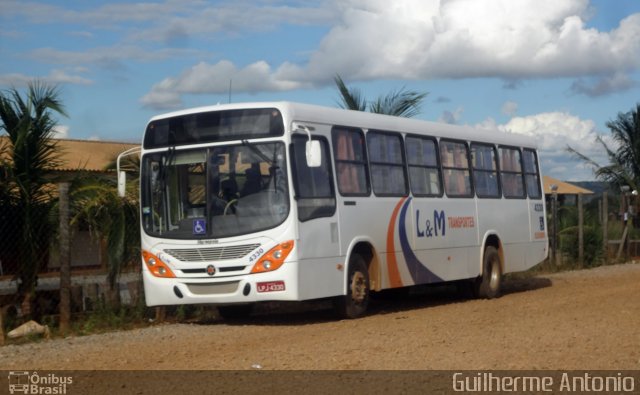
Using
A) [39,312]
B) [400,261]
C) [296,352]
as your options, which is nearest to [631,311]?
→ [400,261]

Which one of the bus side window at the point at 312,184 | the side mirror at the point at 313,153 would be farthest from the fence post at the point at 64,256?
the side mirror at the point at 313,153

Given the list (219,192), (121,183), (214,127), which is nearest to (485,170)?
(214,127)

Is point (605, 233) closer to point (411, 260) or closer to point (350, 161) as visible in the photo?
point (411, 260)

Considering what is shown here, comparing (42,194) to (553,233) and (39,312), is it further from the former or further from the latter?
(553,233)

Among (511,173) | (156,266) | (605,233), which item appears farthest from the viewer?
(605,233)

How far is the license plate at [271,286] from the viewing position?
13992mm

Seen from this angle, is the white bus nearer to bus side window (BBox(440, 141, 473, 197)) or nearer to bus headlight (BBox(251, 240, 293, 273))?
bus headlight (BBox(251, 240, 293, 273))

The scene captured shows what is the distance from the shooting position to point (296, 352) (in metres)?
11.3

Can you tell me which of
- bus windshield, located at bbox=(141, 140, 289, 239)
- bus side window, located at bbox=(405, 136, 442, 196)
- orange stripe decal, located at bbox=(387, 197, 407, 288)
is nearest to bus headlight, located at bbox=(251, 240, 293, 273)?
bus windshield, located at bbox=(141, 140, 289, 239)

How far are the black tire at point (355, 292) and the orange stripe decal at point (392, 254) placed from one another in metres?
0.72

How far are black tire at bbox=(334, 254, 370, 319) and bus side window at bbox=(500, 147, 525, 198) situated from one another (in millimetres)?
5843

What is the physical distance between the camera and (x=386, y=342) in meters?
11.9

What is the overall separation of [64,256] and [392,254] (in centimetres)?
492

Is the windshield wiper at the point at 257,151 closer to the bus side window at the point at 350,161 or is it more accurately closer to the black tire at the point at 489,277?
the bus side window at the point at 350,161
